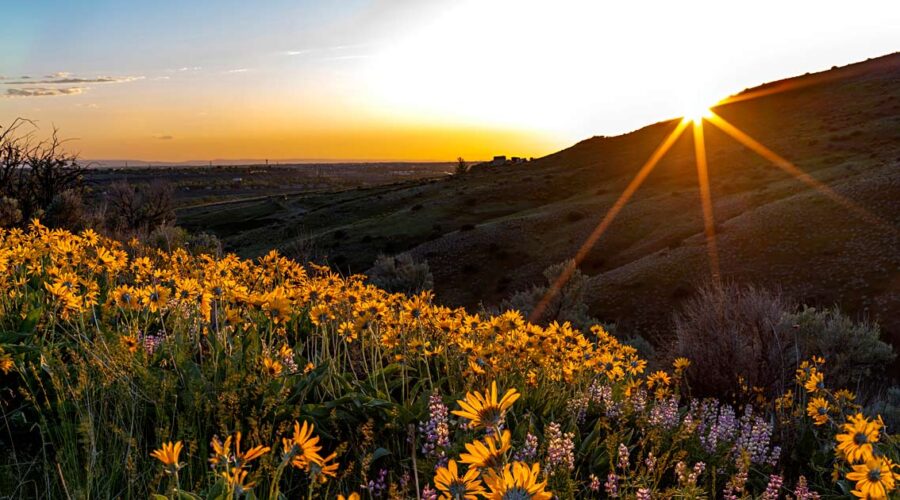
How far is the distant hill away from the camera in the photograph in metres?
24.9

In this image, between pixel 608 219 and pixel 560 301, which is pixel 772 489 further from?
pixel 608 219

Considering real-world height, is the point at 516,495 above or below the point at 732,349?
above

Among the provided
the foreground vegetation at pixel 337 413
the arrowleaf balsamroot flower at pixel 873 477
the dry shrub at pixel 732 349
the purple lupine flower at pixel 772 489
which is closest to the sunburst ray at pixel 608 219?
the dry shrub at pixel 732 349

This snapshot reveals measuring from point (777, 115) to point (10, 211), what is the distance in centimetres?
9434

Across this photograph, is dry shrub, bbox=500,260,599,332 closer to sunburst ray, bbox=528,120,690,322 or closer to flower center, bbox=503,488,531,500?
sunburst ray, bbox=528,120,690,322

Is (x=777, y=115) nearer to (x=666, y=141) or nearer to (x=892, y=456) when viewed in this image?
(x=666, y=141)

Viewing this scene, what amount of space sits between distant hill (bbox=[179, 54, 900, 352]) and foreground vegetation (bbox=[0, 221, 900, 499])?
58.8ft

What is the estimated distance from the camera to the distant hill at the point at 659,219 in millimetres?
24922

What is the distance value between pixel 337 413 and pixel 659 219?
40406mm

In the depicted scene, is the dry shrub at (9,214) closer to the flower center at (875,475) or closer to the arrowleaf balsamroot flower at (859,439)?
the arrowleaf balsamroot flower at (859,439)

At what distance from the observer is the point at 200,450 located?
10.3ft

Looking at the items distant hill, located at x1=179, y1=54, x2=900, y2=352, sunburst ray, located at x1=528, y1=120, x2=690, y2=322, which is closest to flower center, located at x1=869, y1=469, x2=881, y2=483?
sunburst ray, located at x1=528, y1=120, x2=690, y2=322

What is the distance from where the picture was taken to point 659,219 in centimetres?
4128

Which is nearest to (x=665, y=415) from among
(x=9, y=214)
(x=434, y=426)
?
(x=434, y=426)
